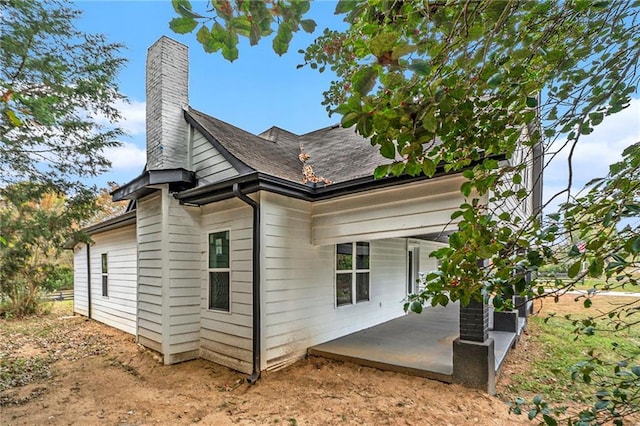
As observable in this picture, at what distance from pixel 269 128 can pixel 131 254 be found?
4947 millimetres

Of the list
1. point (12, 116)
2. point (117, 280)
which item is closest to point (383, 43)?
point (12, 116)

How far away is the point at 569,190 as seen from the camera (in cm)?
148

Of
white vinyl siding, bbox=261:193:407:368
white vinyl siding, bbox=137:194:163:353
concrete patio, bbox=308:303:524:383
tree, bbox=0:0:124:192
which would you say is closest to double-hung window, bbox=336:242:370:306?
white vinyl siding, bbox=261:193:407:368

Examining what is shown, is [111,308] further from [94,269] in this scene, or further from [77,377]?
[77,377]

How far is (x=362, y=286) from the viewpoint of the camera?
705 cm

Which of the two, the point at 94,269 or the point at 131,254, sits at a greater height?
the point at 131,254

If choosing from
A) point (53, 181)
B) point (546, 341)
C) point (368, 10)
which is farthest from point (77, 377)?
point (546, 341)

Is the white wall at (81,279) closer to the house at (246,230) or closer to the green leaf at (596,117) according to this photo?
the house at (246,230)

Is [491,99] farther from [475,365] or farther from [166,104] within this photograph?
[166,104]

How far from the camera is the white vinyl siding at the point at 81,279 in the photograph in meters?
10.6

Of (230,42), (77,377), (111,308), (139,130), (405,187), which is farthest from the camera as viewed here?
(111,308)

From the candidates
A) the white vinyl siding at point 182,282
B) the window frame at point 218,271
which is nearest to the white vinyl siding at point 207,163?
the white vinyl siding at point 182,282

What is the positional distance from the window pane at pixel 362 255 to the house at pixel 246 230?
0.22 ft

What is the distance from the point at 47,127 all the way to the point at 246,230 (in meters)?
3.49
